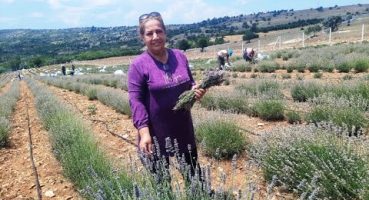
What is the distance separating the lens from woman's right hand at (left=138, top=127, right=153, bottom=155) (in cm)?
378

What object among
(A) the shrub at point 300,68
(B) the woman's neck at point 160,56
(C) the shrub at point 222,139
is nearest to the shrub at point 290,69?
(A) the shrub at point 300,68

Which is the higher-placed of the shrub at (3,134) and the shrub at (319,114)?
the shrub at (319,114)

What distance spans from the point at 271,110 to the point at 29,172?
4.74 meters

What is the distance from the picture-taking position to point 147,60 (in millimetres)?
3857

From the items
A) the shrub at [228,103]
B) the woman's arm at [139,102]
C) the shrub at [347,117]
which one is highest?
the woman's arm at [139,102]

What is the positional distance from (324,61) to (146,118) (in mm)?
17797

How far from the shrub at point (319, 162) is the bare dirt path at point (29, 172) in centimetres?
254

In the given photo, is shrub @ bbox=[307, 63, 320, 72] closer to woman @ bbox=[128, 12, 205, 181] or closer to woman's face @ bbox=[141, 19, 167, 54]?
woman @ bbox=[128, 12, 205, 181]

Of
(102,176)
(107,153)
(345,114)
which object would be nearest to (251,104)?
(345,114)

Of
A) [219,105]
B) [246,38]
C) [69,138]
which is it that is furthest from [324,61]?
[246,38]

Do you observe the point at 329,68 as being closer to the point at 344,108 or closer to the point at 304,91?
the point at 304,91

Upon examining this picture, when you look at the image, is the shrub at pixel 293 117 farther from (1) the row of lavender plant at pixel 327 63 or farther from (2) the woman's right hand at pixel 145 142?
(1) the row of lavender plant at pixel 327 63

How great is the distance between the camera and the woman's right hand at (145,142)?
12.4 ft

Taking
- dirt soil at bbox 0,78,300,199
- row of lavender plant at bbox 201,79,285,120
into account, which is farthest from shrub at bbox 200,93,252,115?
dirt soil at bbox 0,78,300,199
